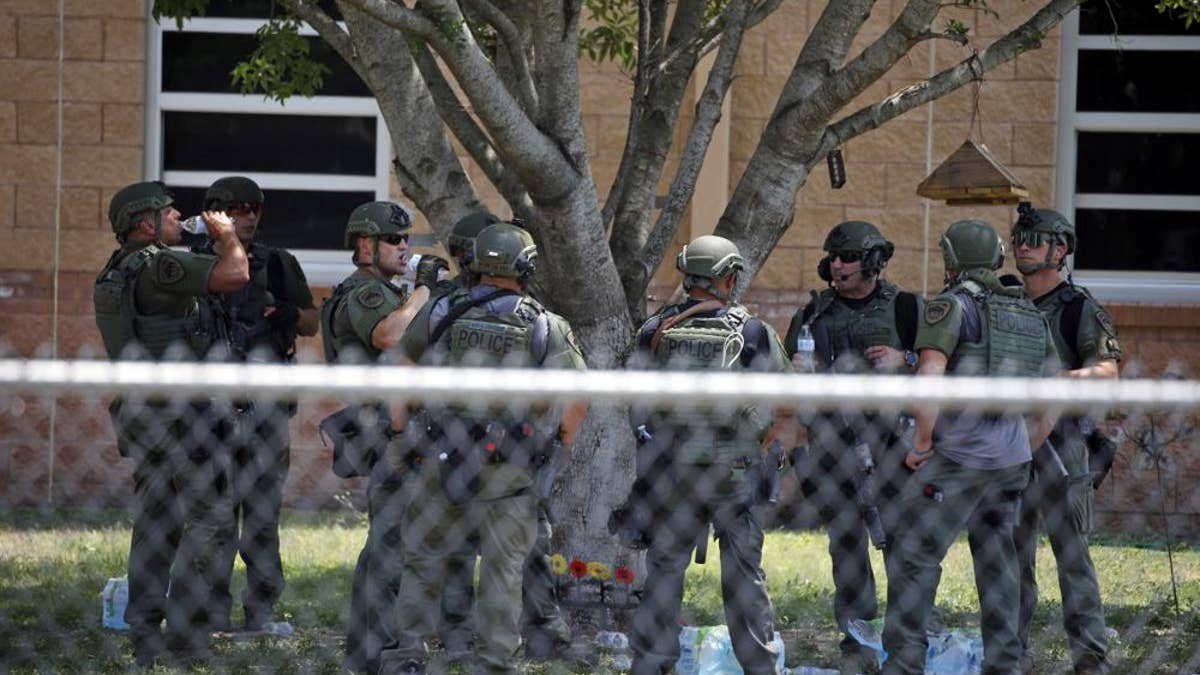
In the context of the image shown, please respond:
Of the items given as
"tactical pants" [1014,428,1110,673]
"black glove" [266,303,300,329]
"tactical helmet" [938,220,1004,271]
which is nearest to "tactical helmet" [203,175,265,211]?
"black glove" [266,303,300,329]

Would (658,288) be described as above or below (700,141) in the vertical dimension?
below

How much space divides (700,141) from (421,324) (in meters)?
2.14

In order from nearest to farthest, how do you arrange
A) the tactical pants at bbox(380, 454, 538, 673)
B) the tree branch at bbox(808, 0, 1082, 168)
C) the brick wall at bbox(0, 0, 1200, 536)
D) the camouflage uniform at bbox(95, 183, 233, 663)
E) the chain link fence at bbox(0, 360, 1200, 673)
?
the tactical pants at bbox(380, 454, 538, 673) → the chain link fence at bbox(0, 360, 1200, 673) → the camouflage uniform at bbox(95, 183, 233, 663) → the tree branch at bbox(808, 0, 1082, 168) → the brick wall at bbox(0, 0, 1200, 536)

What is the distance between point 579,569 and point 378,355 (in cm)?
143

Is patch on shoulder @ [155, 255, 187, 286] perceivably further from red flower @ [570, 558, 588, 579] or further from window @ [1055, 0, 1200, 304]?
window @ [1055, 0, 1200, 304]

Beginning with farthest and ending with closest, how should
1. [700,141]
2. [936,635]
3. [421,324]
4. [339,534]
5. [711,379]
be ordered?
[339,534], [700,141], [936,635], [421,324], [711,379]

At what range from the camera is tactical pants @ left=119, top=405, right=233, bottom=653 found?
6.86 meters

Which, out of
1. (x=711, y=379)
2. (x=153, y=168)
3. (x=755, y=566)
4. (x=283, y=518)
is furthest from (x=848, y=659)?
(x=153, y=168)

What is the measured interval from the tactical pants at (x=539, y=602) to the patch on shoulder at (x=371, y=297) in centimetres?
113

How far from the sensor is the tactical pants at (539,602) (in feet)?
23.3

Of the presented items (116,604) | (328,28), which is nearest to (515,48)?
(328,28)

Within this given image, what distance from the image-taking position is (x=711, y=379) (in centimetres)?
369

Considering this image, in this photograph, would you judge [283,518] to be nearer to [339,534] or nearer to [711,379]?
[339,534]

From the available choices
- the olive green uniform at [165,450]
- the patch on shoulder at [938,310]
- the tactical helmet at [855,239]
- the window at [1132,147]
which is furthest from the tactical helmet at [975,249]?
the window at [1132,147]
